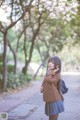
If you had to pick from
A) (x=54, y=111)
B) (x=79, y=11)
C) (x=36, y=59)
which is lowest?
(x=36, y=59)

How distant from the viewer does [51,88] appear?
9.12m

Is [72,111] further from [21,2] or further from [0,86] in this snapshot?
[21,2]

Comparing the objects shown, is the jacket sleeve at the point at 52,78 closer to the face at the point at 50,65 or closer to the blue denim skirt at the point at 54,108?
the face at the point at 50,65

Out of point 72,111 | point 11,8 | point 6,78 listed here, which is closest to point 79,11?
point 11,8

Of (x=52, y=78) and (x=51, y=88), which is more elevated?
(x=52, y=78)

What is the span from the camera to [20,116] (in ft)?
42.2

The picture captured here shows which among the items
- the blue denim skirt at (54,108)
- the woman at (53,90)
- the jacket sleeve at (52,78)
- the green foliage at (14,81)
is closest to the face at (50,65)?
the woman at (53,90)

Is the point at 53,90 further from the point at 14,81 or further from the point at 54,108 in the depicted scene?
the point at 14,81

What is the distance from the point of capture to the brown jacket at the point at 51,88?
9.06 meters

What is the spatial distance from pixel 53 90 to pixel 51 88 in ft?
0.20

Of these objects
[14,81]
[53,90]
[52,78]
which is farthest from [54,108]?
[14,81]

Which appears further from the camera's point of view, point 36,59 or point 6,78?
point 36,59

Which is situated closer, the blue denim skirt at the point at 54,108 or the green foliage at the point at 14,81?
the blue denim skirt at the point at 54,108

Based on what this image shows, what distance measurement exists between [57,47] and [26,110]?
116ft
